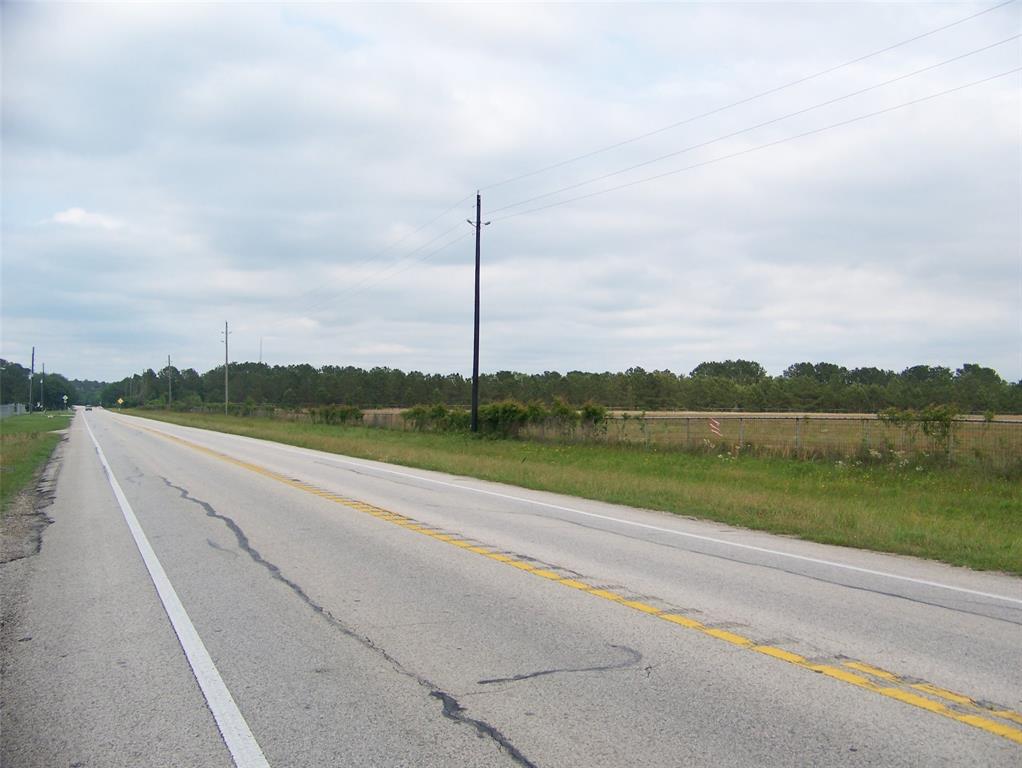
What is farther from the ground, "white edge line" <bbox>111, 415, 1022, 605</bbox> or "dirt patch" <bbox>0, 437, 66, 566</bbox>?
"white edge line" <bbox>111, 415, 1022, 605</bbox>

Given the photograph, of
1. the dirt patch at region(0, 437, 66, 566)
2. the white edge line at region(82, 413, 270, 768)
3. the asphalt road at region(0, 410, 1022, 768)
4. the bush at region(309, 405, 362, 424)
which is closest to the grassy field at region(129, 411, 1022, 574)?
the asphalt road at region(0, 410, 1022, 768)

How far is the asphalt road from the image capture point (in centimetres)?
492

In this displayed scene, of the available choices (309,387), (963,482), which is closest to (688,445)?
(963,482)

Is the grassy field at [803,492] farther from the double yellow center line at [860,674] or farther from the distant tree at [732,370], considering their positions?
the distant tree at [732,370]

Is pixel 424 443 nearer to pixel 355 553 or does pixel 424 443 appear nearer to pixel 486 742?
pixel 355 553

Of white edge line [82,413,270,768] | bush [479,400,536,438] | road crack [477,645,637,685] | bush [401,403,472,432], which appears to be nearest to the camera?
white edge line [82,413,270,768]

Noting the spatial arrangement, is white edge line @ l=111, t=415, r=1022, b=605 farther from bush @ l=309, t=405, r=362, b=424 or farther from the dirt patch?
bush @ l=309, t=405, r=362, b=424

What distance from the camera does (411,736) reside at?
501 centimetres

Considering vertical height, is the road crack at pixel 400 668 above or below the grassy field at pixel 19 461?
above

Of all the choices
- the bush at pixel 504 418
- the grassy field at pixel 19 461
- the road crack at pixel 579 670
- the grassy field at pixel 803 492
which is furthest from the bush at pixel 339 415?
the road crack at pixel 579 670

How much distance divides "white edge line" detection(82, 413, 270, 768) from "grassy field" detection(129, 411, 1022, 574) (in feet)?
30.9

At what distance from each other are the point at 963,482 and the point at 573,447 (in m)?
16.5

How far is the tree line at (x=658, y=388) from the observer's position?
60934mm

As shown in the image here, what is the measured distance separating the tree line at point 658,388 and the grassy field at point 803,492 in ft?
49.2
